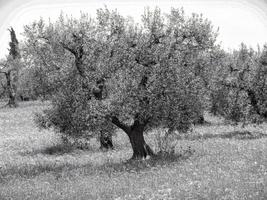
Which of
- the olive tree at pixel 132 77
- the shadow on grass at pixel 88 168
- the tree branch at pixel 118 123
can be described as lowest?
the shadow on grass at pixel 88 168

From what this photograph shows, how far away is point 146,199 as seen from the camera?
45.1ft

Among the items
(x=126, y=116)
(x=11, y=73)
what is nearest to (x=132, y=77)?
(x=126, y=116)

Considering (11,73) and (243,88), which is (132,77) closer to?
(243,88)

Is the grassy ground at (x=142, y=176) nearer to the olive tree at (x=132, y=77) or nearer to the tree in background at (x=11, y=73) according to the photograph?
the olive tree at (x=132, y=77)

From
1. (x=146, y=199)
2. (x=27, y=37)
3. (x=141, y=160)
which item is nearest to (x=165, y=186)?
(x=146, y=199)

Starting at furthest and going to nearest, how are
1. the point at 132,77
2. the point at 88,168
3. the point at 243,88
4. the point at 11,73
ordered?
the point at 11,73
the point at 243,88
the point at 132,77
the point at 88,168

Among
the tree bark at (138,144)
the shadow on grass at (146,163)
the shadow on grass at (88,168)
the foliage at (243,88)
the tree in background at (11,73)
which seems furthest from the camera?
the tree in background at (11,73)

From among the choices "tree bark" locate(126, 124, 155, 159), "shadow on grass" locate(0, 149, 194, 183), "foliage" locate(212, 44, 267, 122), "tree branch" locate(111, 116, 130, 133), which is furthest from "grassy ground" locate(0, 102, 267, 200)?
"foliage" locate(212, 44, 267, 122)

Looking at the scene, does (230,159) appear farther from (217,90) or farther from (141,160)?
(217,90)

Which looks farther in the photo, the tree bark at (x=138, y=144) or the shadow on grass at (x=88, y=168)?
the tree bark at (x=138, y=144)

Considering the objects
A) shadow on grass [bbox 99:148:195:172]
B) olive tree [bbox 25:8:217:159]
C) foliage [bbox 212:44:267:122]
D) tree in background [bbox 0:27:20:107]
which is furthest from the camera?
tree in background [bbox 0:27:20:107]

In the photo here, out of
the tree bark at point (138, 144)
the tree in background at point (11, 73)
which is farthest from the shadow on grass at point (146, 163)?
the tree in background at point (11, 73)

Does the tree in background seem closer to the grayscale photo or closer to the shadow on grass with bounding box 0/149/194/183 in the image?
the grayscale photo

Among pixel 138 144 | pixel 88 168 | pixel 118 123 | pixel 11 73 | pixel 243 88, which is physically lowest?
pixel 88 168
